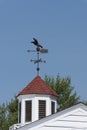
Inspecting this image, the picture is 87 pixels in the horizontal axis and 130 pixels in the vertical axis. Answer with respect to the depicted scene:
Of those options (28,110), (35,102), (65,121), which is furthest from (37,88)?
(65,121)

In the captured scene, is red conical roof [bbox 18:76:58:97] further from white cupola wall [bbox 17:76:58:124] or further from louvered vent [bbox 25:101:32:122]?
louvered vent [bbox 25:101:32:122]

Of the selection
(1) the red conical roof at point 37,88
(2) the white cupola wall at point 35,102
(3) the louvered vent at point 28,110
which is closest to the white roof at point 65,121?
(2) the white cupola wall at point 35,102

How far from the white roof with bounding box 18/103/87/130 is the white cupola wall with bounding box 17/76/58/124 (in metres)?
4.01

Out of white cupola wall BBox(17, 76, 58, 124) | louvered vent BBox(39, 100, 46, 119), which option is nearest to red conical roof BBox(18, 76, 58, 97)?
white cupola wall BBox(17, 76, 58, 124)

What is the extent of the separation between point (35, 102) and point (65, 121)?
4.39m

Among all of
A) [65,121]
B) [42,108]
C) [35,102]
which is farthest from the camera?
[42,108]

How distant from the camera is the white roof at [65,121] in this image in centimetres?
2684

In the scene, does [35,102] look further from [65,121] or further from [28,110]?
[65,121]

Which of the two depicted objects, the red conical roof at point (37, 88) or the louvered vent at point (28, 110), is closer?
the red conical roof at point (37, 88)

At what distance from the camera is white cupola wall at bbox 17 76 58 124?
31109 mm

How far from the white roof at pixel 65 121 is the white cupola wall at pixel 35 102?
158 inches

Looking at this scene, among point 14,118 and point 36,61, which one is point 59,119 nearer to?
point 36,61

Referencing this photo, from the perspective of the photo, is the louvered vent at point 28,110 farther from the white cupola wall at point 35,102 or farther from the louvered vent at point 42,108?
the louvered vent at point 42,108

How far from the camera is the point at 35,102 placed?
102 feet
